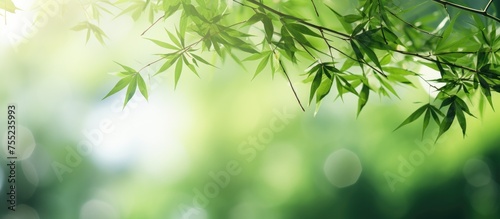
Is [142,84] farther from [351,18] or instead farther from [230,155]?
[230,155]

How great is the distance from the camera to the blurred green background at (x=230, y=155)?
370 centimetres

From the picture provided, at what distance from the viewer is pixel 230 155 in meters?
3.84

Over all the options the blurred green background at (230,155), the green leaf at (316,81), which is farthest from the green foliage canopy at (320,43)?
the blurred green background at (230,155)

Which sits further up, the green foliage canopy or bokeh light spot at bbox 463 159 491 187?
the green foliage canopy

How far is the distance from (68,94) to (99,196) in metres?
0.81

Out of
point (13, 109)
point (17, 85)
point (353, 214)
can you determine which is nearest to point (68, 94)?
point (17, 85)

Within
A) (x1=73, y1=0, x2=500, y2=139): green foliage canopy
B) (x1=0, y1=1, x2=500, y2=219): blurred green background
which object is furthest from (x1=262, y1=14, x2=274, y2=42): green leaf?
(x1=0, y1=1, x2=500, y2=219): blurred green background

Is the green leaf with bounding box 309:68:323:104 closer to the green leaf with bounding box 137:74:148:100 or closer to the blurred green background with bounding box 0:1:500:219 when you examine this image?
the green leaf with bounding box 137:74:148:100

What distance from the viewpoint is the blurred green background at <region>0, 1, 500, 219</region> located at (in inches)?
146

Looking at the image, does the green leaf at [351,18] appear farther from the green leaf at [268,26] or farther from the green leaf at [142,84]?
the green leaf at [142,84]

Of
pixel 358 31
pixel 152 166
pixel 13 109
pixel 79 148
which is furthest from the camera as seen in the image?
pixel 152 166

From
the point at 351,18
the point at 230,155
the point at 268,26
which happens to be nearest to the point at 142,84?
the point at 268,26

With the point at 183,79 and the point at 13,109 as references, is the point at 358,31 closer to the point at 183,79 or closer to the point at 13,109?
the point at 13,109

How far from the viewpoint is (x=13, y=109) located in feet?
7.90
